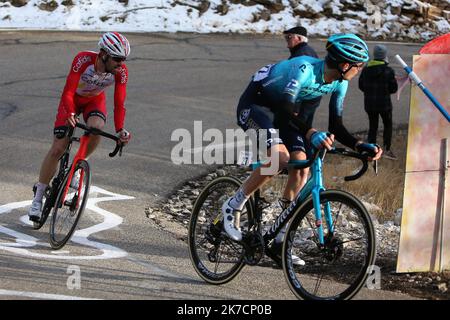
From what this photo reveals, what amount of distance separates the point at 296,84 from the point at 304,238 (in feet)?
3.65

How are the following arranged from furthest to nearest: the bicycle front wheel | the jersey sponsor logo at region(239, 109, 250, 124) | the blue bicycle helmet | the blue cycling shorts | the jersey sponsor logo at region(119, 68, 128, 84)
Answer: the jersey sponsor logo at region(119, 68, 128, 84)
the jersey sponsor logo at region(239, 109, 250, 124)
the blue cycling shorts
the blue bicycle helmet
the bicycle front wheel

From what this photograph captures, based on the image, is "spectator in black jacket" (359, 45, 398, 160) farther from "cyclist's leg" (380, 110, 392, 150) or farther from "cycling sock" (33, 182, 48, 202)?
"cycling sock" (33, 182, 48, 202)

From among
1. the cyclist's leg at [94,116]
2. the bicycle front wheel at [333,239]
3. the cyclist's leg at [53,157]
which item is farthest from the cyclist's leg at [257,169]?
the cyclist's leg at [53,157]

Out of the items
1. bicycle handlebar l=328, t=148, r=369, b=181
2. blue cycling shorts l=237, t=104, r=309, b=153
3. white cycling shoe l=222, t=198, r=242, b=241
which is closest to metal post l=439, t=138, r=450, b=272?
blue cycling shorts l=237, t=104, r=309, b=153

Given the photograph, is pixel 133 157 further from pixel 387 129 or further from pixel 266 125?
pixel 266 125

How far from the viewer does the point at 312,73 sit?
5746 mm

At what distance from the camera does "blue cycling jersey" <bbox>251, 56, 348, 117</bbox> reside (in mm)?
5656

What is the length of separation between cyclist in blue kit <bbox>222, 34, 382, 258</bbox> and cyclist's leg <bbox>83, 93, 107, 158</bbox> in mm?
1492

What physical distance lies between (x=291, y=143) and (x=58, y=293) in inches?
77.4

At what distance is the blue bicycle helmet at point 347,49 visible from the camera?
5.43 meters

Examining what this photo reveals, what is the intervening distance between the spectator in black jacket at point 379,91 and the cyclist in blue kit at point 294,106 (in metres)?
6.14

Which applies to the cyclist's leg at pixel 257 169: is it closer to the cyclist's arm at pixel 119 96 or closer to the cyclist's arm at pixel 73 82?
the cyclist's arm at pixel 119 96
